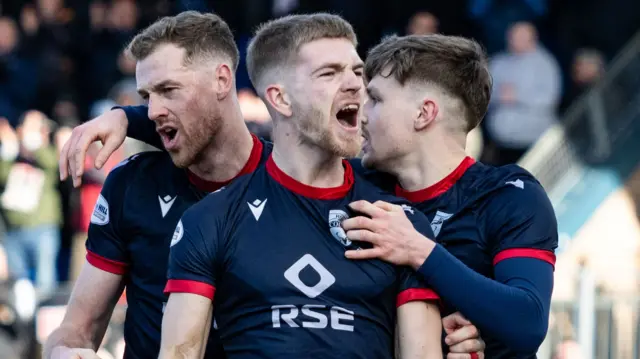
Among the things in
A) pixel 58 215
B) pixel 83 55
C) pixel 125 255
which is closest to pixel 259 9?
pixel 83 55

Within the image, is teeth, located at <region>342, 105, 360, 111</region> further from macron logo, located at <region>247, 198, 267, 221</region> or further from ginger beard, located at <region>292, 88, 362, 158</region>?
macron logo, located at <region>247, 198, 267, 221</region>

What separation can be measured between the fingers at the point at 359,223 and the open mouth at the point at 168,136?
917 millimetres

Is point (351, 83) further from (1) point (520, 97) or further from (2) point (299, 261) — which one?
(1) point (520, 97)

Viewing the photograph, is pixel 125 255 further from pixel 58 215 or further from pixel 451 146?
pixel 58 215

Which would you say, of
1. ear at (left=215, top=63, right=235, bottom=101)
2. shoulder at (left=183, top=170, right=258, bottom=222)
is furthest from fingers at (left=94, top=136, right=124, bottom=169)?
shoulder at (left=183, top=170, right=258, bottom=222)

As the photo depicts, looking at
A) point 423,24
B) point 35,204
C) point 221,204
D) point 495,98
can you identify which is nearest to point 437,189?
point 221,204

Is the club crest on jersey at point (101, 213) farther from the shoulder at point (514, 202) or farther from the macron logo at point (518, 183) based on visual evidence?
the macron logo at point (518, 183)

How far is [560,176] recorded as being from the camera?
12.1m

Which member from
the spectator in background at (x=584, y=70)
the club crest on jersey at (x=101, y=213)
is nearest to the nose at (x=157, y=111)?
the club crest on jersey at (x=101, y=213)

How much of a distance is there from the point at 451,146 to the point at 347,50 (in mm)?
655

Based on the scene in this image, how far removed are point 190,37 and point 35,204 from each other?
7.89 m

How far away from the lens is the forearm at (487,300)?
13.9 ft

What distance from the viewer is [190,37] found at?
504 cm

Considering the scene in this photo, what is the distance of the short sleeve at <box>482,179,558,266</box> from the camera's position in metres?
4.48
